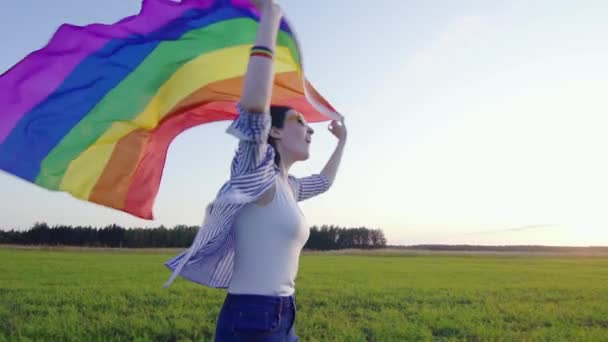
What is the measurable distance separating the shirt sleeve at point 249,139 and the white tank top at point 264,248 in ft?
0.78

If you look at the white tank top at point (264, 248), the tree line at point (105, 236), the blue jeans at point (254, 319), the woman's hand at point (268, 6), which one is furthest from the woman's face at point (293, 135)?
the tree line at point (105, 236)

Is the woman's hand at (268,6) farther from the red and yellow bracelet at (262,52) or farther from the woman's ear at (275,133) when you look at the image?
the woman's ear at (275,133)

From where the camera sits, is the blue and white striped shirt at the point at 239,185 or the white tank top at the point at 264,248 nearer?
the blue and white striped shirt at the point at 239,185

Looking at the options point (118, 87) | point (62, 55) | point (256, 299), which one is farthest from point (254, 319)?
point (62, 55)

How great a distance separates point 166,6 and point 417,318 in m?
8.16

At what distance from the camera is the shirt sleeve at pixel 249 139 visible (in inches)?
102

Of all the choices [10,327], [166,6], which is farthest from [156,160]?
[10,327]

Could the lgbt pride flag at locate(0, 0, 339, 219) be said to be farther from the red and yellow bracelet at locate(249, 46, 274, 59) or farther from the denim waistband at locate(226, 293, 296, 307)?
the denim waistband at locate(226, 293, 296, 307)

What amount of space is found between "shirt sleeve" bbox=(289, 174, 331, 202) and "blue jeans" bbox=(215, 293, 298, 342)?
0.90 meters

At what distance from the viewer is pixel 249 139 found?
2.61 m

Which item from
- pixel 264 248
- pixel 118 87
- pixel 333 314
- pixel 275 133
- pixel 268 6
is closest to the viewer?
pixel 268 6

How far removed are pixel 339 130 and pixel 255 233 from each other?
150 cm

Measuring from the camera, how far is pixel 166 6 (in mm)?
3664

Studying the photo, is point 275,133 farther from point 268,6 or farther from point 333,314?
point 333,314
